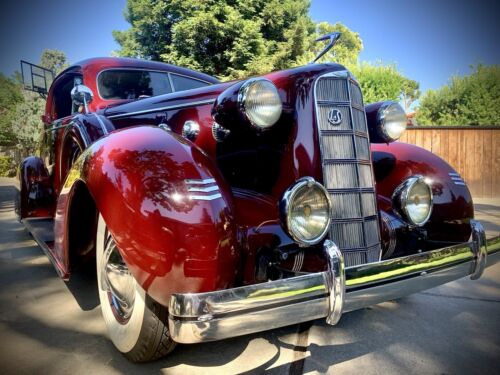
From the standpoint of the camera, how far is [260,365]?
1.78 m

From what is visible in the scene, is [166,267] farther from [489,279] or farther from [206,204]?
[489,279]

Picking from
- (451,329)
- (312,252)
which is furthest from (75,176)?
(451,329)

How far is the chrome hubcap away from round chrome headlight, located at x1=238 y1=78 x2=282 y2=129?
0.92m

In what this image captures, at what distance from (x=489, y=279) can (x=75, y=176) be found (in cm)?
336

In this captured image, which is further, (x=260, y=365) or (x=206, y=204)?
(x=260, y=365)

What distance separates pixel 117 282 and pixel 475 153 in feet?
35.9

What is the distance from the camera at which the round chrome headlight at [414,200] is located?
7.43ft

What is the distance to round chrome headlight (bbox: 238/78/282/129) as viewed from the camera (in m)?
1.77

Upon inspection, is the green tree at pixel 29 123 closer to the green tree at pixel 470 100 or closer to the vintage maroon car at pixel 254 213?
the green tree at pixel 470 100

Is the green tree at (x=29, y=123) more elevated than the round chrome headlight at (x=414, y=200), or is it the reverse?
the green tree at (x=29, y=123)

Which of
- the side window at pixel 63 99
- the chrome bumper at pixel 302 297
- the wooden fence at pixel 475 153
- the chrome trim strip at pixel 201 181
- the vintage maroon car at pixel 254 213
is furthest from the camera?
the wooden fence at pixel 475 153

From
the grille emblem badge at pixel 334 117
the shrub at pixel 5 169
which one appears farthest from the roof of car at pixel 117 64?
the shrub at pixel 5 169

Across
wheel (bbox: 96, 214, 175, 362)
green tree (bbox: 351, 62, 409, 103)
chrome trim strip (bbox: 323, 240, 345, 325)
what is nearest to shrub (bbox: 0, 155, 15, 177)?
green tree (bbox: 351, 62, 409, 103)

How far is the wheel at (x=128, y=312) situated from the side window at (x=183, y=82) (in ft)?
6.97
